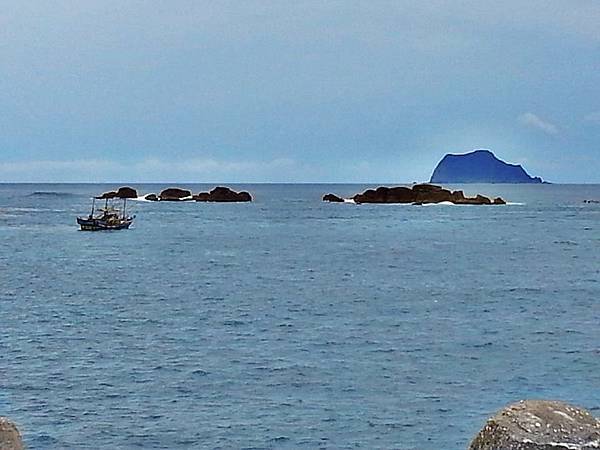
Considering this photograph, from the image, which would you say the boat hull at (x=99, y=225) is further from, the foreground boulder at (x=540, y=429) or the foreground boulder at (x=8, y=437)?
the foreground boulder at (x=540, y=429)

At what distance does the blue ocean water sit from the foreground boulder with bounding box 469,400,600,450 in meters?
15.0

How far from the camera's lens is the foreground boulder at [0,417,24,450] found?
5281mm

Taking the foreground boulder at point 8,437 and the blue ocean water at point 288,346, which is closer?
the foreground boulder at point 8,437

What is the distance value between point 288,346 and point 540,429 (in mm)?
25580

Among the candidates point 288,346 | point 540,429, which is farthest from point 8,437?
point 288,346

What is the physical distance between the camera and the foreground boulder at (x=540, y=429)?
5152 mm

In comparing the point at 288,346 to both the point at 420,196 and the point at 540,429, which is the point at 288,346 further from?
the point at 420,196

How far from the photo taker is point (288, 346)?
100ft

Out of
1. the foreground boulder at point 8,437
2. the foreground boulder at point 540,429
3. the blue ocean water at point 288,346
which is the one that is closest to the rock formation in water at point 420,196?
the blue ocean water at point 288,346

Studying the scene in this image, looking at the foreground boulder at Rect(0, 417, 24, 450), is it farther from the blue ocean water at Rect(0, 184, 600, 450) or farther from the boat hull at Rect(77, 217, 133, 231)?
the boat hull at Rect(77, 217, 133, 231)

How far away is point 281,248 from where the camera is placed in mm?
78250

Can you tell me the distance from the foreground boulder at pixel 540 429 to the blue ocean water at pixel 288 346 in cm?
1502

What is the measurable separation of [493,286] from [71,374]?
2886cm

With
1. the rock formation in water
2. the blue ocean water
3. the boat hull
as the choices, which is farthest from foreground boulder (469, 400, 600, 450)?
the rock formation in water
